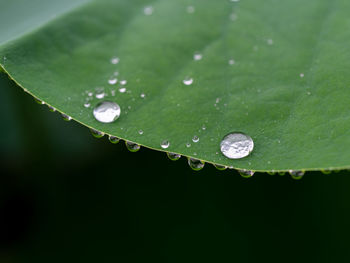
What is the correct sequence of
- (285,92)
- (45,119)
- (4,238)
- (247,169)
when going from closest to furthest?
(247,169) → (285,92) → (4,238) → (45,119)

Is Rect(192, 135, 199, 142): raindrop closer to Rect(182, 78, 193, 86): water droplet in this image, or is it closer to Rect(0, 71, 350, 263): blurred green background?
Rect(182, 78, 193, 86): water droplet

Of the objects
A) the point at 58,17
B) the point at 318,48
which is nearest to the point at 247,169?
the point at 318,48

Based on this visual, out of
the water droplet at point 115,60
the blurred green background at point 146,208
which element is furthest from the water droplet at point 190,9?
the blurred green background at point 146,208

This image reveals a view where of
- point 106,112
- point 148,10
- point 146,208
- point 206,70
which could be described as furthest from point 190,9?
point 146,208

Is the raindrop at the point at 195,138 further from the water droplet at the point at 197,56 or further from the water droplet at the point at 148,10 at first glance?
the water droplet at the point at 148,10

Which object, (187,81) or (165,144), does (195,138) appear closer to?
(165,144)

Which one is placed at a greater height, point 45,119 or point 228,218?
point 45,119

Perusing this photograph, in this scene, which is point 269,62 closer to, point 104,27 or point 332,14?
point 332,14
